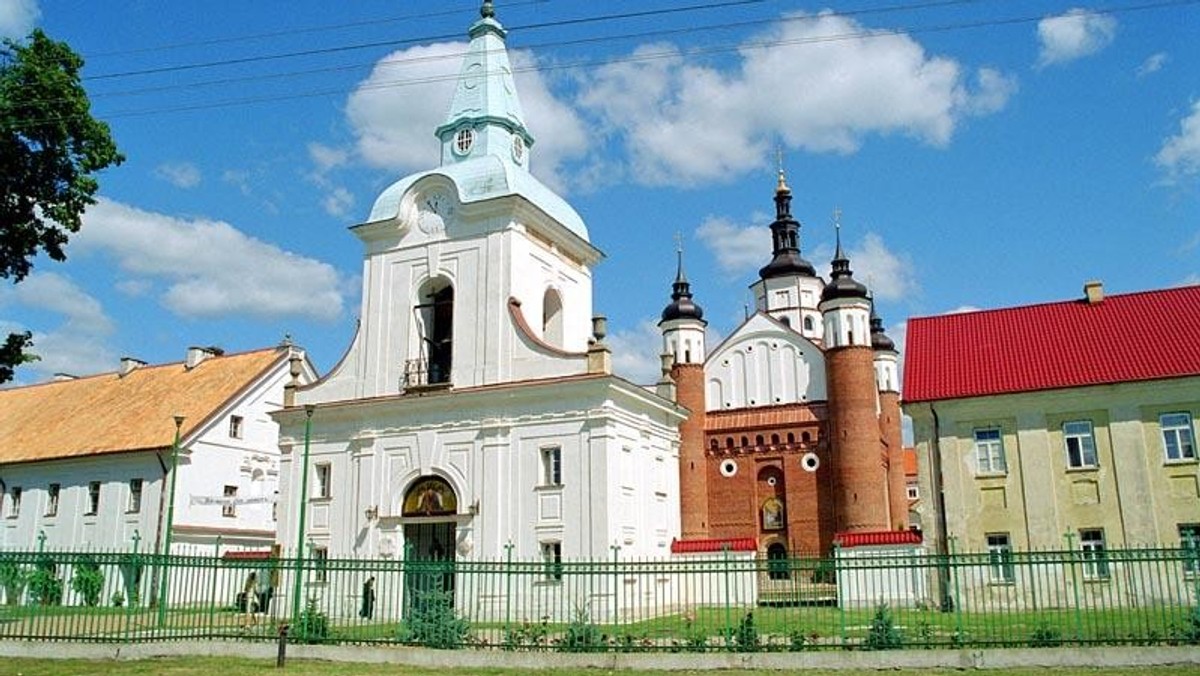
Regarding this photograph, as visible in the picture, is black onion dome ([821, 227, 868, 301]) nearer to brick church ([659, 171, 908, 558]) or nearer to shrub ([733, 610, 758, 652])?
brick church ([659, 171, 908, 558])

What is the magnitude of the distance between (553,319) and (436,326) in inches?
151

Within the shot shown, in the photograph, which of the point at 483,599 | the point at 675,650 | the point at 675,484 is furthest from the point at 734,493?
the point at 675,650

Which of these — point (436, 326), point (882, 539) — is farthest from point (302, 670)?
point (882, 539)

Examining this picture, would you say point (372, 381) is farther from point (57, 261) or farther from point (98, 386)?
point (98, 386)

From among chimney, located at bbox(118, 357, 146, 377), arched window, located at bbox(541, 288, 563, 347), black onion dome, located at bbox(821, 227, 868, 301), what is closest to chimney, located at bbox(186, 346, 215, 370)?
chimney, located at bbox(118, 357, 146, 377)

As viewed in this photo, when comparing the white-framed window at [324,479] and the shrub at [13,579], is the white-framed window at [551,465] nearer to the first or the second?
the white-framed window at [324,479]

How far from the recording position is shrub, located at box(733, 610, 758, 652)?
15.8m

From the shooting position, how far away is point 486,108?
32.7 meters

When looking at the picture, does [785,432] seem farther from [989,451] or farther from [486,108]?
[486,108]

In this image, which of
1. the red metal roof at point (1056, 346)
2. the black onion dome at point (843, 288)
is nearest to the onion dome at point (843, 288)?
the black onion dome at point (843, 288)

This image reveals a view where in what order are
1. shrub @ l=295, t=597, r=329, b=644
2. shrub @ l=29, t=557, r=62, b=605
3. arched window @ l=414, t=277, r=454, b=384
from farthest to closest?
arched window @ l=414, t=277, r=454, b=384 < shrub @ l=29, t=557, r=62, b=605 < shrub @ l=295, t=597, r=329, b=644

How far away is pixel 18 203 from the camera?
21625 mm

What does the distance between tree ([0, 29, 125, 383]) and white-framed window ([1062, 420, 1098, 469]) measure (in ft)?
82.6

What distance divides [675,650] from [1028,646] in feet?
17.5
